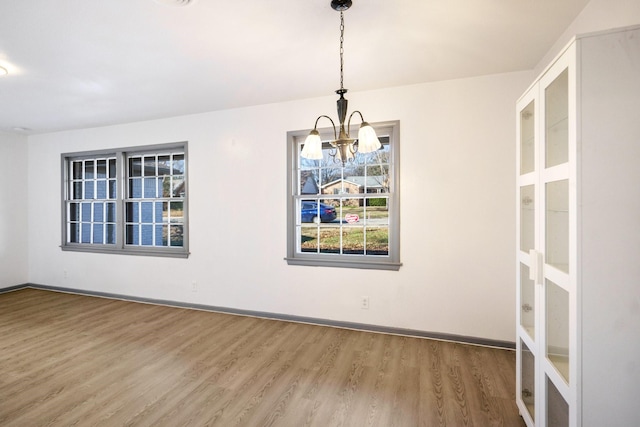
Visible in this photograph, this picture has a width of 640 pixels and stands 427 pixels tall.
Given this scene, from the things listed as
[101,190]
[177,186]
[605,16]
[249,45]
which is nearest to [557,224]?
[605,16]

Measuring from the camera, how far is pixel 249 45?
95.7 inches

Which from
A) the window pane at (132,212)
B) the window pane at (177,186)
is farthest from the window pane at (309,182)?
the window pane at (132,212)

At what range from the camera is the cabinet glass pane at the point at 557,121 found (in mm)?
1349

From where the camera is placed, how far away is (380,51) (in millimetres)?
2547

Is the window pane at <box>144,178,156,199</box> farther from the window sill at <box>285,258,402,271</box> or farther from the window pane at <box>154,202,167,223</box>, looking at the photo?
the window sill at <box>285,258,402,271</box>

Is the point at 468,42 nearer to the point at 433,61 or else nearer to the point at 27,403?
the point at 433,61

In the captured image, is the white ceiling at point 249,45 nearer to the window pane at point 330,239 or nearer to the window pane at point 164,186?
the window pane at point 164,186

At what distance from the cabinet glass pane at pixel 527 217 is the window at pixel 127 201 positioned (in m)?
3.90

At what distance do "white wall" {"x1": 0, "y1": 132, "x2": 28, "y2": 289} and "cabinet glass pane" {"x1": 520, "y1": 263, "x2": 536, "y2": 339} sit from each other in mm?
7216

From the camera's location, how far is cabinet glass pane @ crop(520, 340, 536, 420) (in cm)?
183

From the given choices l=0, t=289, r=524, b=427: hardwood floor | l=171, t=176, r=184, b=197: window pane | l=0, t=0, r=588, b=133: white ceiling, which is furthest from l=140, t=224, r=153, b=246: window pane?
l=0, t=0, r=588, b=133: white ceiling

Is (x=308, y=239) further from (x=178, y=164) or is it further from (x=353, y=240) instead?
(x=178, y=164)

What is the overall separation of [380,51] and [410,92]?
2.74 ft

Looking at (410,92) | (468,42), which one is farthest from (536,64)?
(410,92)
